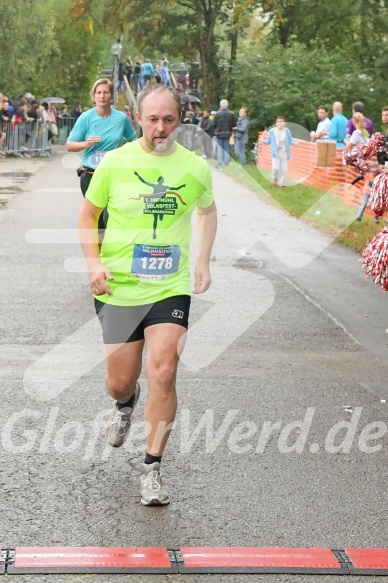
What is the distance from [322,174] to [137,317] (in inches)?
746

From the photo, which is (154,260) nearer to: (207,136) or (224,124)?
(224,124)

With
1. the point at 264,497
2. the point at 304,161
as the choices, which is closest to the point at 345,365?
the point at 264,497

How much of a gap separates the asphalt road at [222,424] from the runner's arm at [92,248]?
960 millimetres

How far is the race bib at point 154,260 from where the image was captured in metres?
5.21

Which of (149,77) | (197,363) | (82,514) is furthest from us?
(149,77)

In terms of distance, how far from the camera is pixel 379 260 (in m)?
8.47

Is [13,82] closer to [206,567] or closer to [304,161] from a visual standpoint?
[304,161]

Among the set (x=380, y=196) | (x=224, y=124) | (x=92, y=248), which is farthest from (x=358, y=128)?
(x=92, y=248)

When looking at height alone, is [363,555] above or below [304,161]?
above

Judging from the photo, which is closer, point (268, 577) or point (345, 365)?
point (268, 577)

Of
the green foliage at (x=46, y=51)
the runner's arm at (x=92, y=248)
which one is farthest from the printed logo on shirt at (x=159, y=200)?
the green foliage at (x=46, y=51)

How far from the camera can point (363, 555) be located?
15.0 ft

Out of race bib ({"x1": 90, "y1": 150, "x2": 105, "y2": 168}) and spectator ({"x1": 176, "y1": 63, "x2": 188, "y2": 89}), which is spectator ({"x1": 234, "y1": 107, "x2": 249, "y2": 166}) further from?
race bib ({"x1": 90, "y1": 150, "x2": 105, "y2": 168})

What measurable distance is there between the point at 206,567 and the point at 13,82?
4182 centimetres
